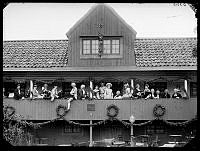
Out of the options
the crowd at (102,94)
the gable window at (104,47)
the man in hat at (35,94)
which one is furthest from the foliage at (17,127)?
the gable window at (104,47)

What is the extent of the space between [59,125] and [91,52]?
14.6 feet

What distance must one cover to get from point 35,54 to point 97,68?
401cm

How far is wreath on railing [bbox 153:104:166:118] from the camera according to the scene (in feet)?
74.7

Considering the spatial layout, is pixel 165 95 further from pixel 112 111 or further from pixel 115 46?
pixel 115 46

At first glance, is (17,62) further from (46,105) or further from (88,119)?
(88,119)

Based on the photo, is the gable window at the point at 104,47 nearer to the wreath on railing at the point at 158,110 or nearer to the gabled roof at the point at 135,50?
the gabled roof at the point at 135,50

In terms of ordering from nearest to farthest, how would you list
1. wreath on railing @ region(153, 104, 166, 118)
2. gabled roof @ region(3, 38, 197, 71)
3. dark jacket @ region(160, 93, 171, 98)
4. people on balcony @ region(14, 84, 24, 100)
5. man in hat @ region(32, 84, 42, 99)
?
1. wreath on railing @ region(153, 104, 166, 118)
2. dark jacket @ region(160, 93, 171, 98)
3. people on balcony @ region(14, 84, 24, 100)
4. man in hat @ region(32, 84, 42, 99)
5. gabled roof @ region(3, 38, 197, 71)

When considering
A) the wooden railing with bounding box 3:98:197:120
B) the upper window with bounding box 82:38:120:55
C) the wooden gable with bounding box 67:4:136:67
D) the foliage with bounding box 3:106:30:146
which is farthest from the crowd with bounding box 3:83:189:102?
the upper window with bounding box 82:38:120:55

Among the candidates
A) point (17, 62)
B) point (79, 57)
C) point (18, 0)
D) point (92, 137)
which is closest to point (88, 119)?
point (92, 137)

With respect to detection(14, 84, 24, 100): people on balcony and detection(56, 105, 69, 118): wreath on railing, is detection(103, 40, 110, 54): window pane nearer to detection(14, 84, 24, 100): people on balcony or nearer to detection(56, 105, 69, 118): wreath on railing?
detection(56, 105, 69, 118): wreath on railing

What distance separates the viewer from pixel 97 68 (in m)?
24.6

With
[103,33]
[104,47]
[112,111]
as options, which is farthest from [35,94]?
[103,33]

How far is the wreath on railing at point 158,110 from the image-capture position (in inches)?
896

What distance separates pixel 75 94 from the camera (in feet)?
75.5
